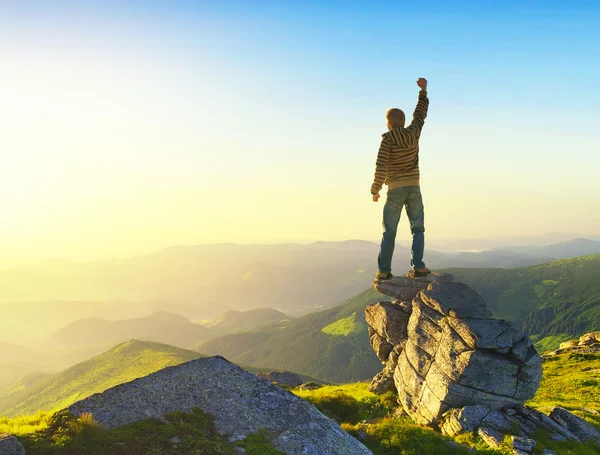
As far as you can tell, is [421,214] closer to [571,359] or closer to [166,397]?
[166,397]

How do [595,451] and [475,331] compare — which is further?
[475,331]

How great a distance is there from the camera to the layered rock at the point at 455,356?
62.0ft

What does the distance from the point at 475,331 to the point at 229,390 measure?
12762mm

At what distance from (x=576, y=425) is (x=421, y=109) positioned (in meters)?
18.6

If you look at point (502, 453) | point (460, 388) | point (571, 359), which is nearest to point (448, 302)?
point (460, 388)

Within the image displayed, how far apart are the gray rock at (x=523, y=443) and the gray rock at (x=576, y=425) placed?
5.03m

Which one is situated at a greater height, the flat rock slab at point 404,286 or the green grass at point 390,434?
the flat rock slab at point 404,286

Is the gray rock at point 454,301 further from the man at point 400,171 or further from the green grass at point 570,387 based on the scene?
the green grass at point 570,387

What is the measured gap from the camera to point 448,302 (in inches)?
846

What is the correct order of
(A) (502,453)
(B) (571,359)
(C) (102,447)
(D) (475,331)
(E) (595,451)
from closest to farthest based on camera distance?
(C) (102,447)
(A) (502,453)
(E) (595,451)
(D) (475,331)
(B) (571,359)

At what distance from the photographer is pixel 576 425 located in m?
20.5

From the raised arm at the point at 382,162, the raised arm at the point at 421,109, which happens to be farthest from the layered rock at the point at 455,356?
the raised arm at the point at 421,109

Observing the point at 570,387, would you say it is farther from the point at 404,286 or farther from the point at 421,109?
the point at 421,109

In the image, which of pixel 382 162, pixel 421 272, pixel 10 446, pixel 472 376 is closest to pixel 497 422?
pixel 472 376
